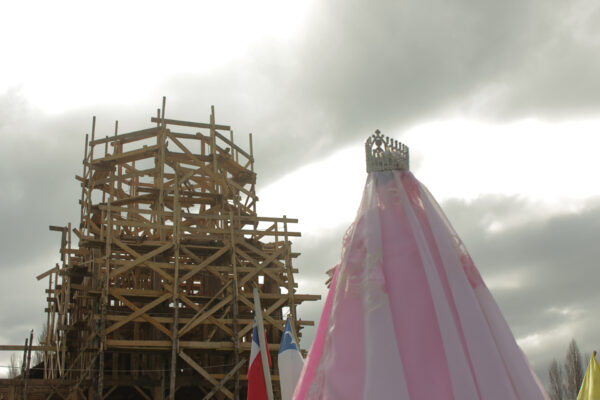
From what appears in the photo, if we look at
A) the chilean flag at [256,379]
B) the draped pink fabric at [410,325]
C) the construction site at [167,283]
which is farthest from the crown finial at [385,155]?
the construction site at [167,283]

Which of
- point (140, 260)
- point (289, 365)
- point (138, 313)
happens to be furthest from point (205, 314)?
point (289, 365)

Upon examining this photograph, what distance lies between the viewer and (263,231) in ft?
67.9

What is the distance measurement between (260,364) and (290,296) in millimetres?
13395

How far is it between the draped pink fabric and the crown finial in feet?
1.16

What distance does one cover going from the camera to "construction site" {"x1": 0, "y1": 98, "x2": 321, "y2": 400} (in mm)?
18117

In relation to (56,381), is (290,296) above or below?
above

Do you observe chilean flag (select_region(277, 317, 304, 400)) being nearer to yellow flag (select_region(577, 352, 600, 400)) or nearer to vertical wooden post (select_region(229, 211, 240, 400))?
yellow flag (select_region(577, 352, 600, 400))

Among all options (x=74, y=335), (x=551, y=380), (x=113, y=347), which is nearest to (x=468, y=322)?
(x=113, y=347)

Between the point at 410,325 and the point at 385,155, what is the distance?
133 cm

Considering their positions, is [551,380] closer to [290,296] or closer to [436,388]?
[290,296]

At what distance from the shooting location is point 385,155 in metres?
4.64

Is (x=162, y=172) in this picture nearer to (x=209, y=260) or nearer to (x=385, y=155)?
(x=209, y=260)

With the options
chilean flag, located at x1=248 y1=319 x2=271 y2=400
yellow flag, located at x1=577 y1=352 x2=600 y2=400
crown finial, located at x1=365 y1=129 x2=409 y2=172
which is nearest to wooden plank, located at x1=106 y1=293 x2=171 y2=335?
yellow flag, located at x1=577 y1=352 x2=600 y2=400

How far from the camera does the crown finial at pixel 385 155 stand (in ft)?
15.1
